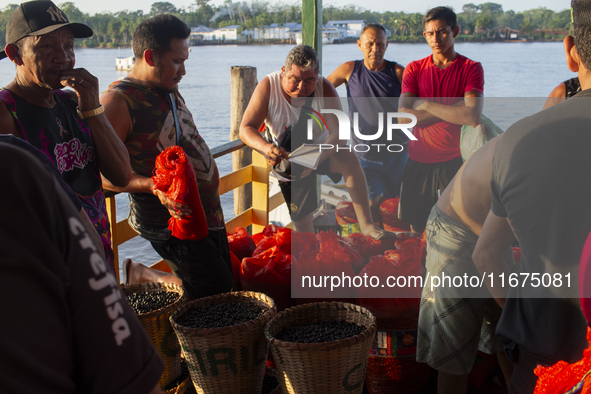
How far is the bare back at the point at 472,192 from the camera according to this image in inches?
54.1

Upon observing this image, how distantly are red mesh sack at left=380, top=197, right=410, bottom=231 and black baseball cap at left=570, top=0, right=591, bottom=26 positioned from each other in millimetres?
2160

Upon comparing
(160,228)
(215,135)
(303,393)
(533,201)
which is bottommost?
(215,135)

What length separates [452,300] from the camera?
1.61 m

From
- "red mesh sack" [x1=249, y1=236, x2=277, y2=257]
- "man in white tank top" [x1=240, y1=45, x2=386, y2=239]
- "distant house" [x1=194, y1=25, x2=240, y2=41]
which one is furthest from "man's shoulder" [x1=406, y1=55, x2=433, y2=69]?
"distant house" [x1=194, y1=25, x2=240, y2=41]

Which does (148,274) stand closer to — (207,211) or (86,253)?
(207,211)

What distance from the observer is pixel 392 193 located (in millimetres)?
3369

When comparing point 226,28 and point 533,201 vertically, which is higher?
point 226,28

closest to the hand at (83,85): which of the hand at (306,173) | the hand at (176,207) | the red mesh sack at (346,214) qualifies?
the hand at (176,207)

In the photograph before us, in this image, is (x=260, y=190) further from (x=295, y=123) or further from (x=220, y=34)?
(x=220, y=34)

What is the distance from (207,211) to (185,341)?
0.63 meters

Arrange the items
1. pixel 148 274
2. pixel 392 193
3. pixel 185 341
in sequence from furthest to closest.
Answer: pixel 392 193 → pixel 148 274 → pixel 185 341

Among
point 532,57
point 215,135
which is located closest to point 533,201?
point 215,135

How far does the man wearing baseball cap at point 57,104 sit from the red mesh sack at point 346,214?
1.77 m

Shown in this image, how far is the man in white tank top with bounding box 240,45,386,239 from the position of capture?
2656mm
